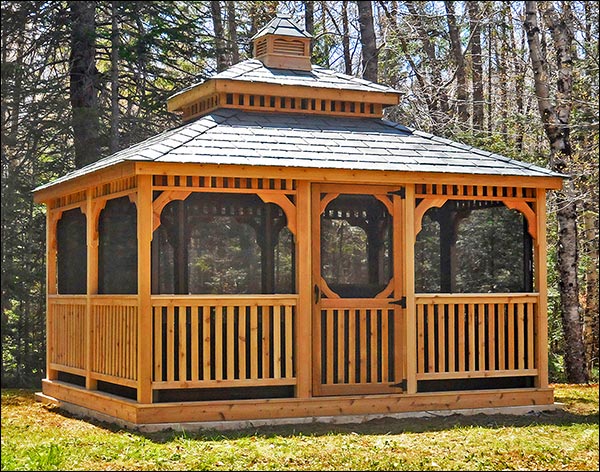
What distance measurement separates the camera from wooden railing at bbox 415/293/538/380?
11.3 metres

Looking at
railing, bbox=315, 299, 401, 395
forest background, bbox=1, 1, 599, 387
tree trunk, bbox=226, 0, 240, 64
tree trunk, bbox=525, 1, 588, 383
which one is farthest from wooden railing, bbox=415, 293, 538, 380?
tree trunk, bbox=226, 0, 240, 64

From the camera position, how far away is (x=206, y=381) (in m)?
10.4

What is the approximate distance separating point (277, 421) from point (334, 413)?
643mm

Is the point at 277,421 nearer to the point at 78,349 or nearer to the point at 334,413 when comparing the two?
the point at 334,413

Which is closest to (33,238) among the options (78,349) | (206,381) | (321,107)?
(78,349)

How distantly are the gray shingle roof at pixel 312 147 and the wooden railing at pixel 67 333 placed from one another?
1.66m

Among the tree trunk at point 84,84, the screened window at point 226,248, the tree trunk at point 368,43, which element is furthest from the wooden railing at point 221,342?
the tree trunk at point 368,43

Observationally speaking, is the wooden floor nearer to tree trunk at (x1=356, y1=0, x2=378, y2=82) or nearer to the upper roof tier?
Result: the upper roof tier

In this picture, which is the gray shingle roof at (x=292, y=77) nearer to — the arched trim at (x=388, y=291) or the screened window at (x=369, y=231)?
the screened window at (x=369, y=231)

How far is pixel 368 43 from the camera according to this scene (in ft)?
66.6

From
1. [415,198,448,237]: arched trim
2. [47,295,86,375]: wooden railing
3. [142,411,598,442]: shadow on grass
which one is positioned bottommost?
[142,411,598,442]: shadow on grass

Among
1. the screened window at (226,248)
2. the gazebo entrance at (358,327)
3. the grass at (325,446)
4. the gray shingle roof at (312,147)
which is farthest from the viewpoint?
the screened window at (226,248)

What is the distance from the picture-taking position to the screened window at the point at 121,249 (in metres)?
13.3

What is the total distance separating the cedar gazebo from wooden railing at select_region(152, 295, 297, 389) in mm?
20
